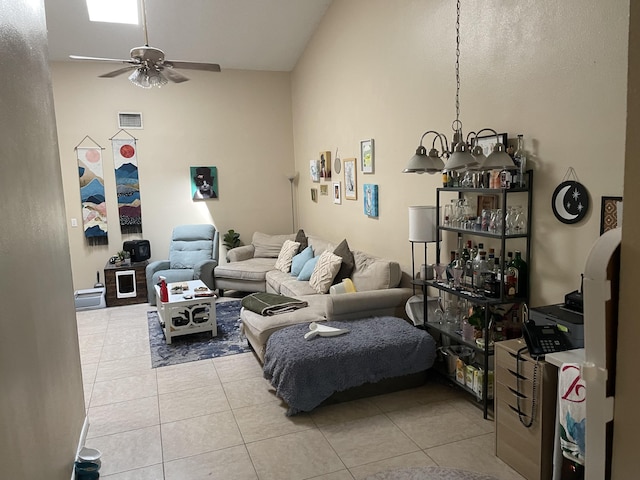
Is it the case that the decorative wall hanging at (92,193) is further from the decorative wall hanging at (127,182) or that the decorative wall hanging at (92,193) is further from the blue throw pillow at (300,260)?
the blue throw pillow at (300,260)

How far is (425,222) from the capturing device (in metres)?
3.81

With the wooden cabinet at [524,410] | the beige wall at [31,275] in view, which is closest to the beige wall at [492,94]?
the wooden cabinet at [524,410]

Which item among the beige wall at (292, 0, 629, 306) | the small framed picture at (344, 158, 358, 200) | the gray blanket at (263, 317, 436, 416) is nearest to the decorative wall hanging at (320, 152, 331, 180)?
the beige wall at (292, 0, 629, 306)

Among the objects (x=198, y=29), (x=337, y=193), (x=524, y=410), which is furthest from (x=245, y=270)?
(x=524, y=410)

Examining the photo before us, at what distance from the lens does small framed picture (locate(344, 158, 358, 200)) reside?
551 centimetres

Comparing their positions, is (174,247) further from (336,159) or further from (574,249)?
(574,249)

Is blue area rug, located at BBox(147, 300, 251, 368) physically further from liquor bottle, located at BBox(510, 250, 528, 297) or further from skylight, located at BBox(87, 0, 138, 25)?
skylight, located at BBox(87, 0, 138, 25)

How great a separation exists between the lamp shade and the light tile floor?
3.74 ft

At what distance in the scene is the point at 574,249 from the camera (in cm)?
281

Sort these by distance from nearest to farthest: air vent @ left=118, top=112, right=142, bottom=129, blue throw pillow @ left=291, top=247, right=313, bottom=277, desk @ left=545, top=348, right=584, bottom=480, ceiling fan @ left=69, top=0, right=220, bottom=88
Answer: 1. desk @ left=545, top=348, right=584, bottom=480
2. ceiling fan @ left=69, top=0, right=220, bottom=88
3. blue throw pillow @ left=291, top=247, right=313, bottom=277
4. air vent @ left=118, top=112, right=142, bottom=129

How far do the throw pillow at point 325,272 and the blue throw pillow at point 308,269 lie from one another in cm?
28

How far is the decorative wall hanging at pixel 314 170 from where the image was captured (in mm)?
6621

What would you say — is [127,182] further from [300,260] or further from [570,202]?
[570,202]

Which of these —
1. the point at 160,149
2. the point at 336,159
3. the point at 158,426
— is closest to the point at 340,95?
the point at 336,159
